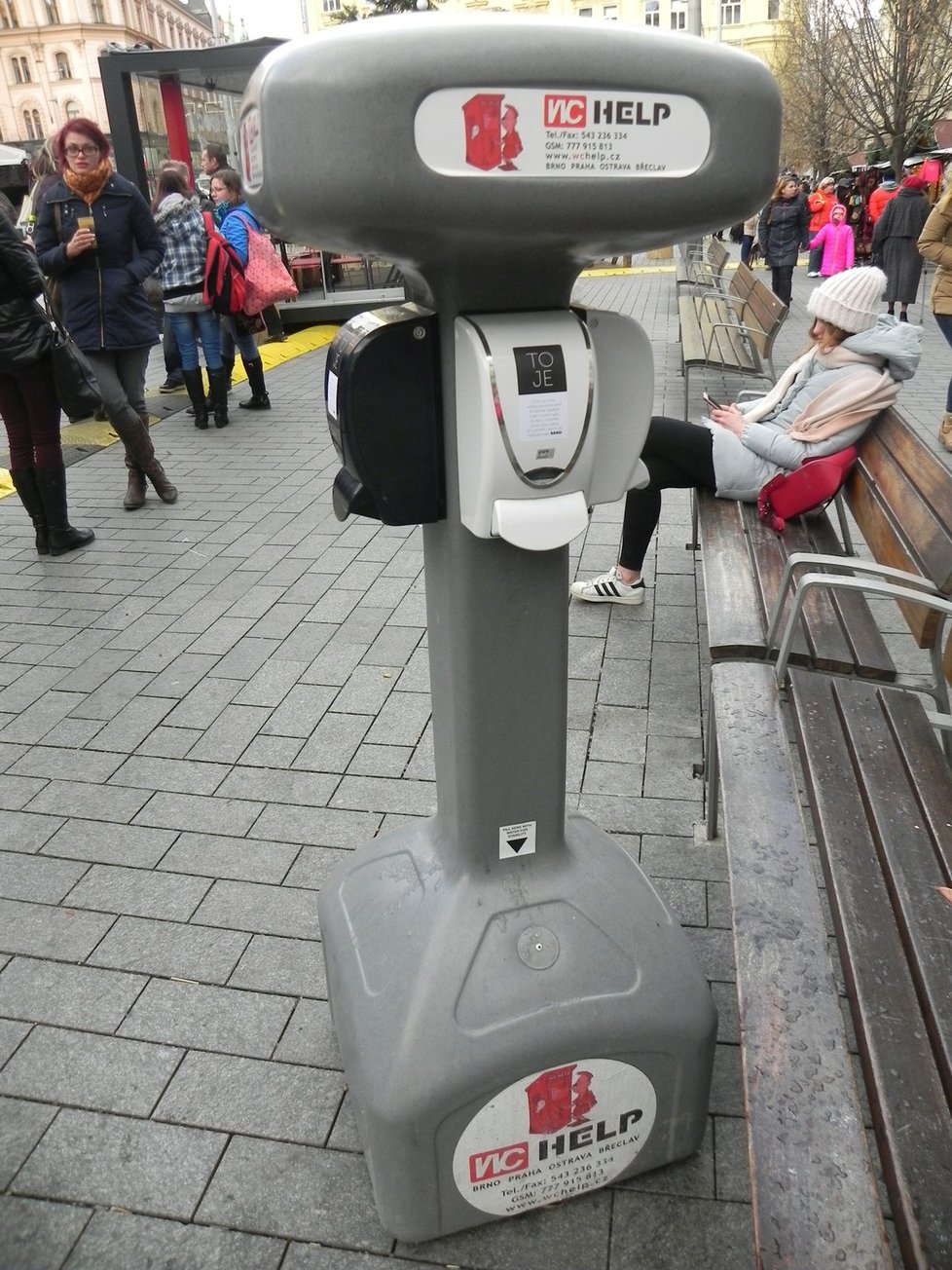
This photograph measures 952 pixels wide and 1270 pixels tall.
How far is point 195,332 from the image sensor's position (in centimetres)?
665

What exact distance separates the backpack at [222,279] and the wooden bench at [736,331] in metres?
2.93

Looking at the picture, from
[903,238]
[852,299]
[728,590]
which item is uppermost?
[852,299]

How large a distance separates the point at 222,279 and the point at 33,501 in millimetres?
2549

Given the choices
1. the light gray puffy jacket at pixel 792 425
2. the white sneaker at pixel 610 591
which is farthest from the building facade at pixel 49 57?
the light gray puffy jacket at pixel 792 425

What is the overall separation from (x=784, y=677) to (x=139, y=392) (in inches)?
164

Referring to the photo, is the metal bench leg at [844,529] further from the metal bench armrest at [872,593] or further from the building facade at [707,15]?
the building facade at [707,15]

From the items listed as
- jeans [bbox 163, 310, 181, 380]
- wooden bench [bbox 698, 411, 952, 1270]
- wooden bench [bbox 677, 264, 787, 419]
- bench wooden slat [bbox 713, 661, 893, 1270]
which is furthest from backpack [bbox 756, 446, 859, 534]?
jeans [bbox 163, 310, 181, 380]

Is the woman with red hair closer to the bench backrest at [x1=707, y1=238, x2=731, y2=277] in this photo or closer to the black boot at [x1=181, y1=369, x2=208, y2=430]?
the black boot at [x1=181, y1=369, x2=208, y2=430]

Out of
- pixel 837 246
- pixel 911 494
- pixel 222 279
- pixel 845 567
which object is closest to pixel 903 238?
pixel 837 246

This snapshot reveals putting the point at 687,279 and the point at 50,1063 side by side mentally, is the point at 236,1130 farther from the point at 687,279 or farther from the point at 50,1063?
the point at 687,279

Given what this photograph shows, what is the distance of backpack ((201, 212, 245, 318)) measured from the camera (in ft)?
21.2

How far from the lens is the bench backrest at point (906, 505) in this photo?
243 centimetres

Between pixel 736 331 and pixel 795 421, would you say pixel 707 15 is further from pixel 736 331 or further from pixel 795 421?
pixel 795 421

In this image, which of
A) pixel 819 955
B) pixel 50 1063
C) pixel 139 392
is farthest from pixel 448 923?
pixel 139 392
